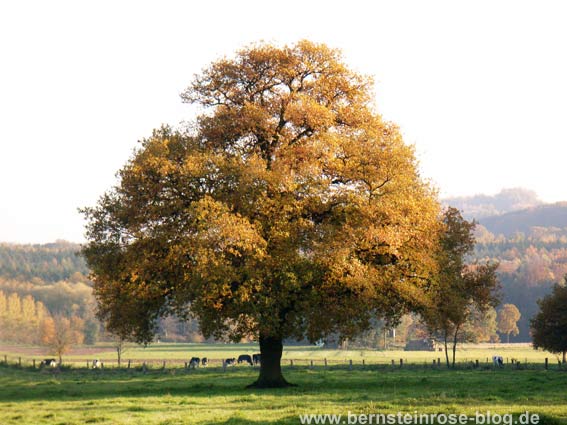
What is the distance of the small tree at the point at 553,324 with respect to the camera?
202ft

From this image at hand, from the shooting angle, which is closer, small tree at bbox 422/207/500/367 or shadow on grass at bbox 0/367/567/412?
shadow on grass at bbox 0/367/567/412

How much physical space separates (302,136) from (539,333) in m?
35.4

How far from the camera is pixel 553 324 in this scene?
2470 inches

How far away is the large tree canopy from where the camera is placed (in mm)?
34312

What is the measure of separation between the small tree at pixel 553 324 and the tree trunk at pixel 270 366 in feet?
107

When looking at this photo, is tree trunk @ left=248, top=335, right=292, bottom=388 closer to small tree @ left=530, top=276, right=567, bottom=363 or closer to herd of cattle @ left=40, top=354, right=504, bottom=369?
herd of cattle @ left=40, top=354, right=504, bottom=369

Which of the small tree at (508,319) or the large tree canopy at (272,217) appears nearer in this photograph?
the large tree canopy at (272,217)

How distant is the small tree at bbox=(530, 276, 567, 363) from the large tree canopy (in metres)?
29.4

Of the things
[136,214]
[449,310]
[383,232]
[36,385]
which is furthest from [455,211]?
[36,385]

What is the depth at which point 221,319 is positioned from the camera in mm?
36594

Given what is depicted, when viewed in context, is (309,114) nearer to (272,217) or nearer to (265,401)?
(272,217)

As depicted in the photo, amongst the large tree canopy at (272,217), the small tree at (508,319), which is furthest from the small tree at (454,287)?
the small tree at (508,319)

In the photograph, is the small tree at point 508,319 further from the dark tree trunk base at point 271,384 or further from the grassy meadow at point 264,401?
the dark tree trunk base at point 271,384

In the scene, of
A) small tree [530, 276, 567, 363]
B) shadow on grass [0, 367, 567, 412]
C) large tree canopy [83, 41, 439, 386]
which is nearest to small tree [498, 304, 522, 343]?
small tree [530, 276, 567, 363]
